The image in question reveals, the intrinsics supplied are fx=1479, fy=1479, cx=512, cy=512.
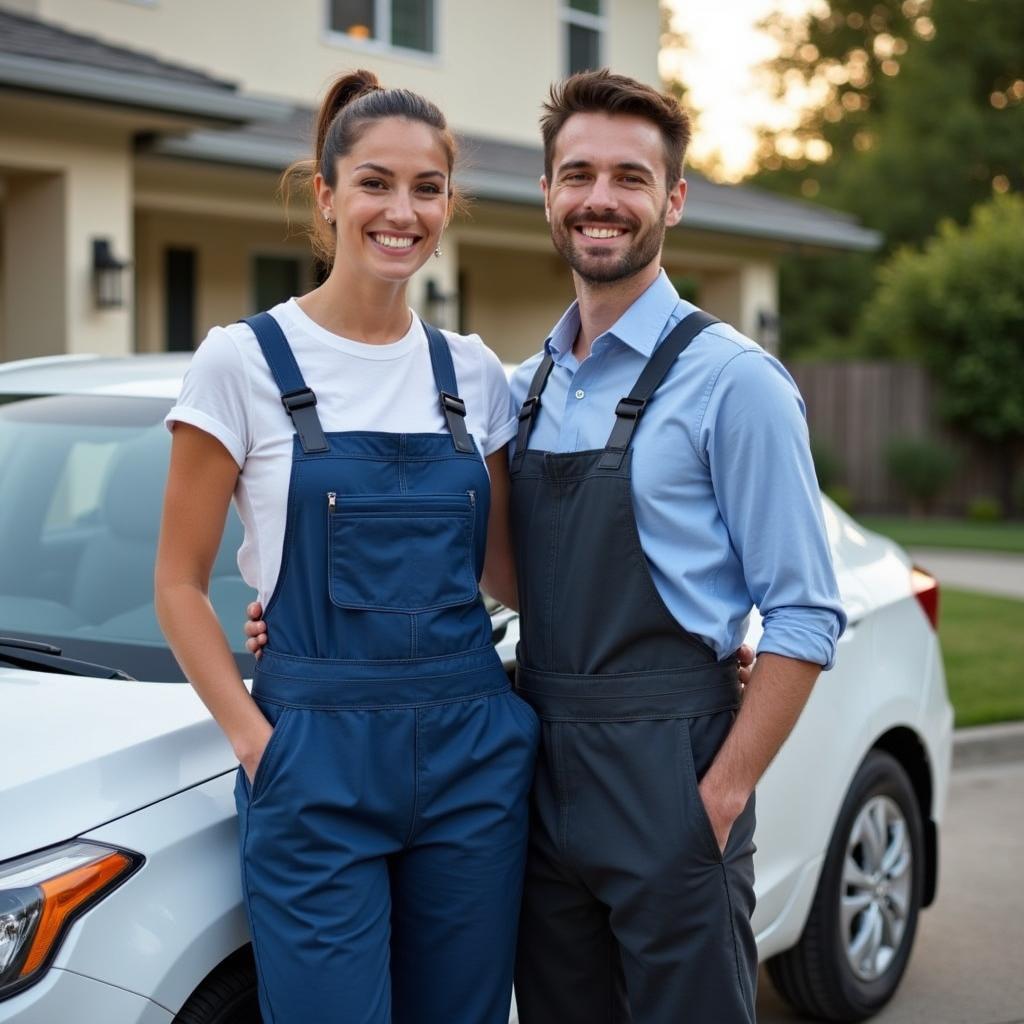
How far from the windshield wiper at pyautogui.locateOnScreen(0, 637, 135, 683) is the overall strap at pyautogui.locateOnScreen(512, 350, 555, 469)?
823 millimetres

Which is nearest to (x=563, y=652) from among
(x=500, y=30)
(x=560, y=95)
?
(x=560, y=95)

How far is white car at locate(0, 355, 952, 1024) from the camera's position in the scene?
2.19m

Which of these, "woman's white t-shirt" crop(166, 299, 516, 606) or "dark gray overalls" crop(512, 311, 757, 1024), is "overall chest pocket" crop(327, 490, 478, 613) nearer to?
"woman's white t-shirt" crop(166, 299, 516, 606)

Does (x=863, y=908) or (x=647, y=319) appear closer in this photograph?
(x=647, y=319)

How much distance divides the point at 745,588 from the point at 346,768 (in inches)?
30.6

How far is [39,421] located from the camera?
3459mm

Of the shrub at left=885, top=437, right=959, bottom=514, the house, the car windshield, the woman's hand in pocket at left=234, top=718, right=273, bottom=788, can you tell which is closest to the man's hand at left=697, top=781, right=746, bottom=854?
the woman's hand in pocket at left=234, top=718, right=273, bottom=788

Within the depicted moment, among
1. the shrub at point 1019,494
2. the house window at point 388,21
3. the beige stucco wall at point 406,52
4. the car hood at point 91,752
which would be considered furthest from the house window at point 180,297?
the shrub at point 1019,494

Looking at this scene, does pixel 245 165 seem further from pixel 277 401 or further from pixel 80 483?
pixel 277 401

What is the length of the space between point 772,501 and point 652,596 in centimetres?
26

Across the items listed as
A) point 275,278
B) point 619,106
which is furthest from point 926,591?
point 275,278

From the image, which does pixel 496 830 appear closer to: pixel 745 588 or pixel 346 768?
pixel 346 768

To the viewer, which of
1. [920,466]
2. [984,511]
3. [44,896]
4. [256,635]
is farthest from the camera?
[920,466]

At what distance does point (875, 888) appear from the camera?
4.02 m
